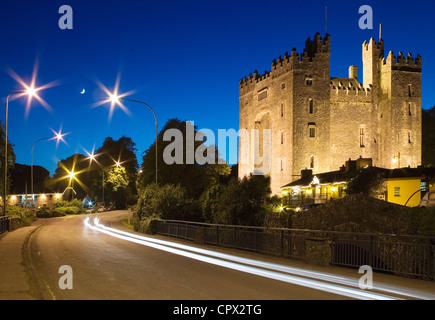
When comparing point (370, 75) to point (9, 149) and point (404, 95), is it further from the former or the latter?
point (9, 149)

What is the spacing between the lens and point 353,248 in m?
13.3

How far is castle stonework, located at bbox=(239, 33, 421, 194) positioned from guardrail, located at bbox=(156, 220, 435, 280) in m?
45.5

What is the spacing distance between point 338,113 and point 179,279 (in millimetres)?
58703

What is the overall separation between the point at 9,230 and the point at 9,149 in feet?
34.3

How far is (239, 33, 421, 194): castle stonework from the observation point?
6344 cm

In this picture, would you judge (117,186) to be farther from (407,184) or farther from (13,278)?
(13,278)

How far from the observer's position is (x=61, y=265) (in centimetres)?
1397

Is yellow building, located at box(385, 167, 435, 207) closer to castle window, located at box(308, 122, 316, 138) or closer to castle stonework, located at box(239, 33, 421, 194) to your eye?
castle stonework, located at box(239, 33, 421, 194)

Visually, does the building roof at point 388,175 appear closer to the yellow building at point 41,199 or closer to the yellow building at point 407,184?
the yellow building at point 407,184

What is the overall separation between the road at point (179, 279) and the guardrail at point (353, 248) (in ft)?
3.30

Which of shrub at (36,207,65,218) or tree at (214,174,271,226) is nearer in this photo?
tree at (214,174,271,226)

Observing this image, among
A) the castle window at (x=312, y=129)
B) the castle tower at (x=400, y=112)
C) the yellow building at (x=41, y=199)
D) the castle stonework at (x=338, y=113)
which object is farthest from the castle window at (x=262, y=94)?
the yellow building at (x=41, y=199)

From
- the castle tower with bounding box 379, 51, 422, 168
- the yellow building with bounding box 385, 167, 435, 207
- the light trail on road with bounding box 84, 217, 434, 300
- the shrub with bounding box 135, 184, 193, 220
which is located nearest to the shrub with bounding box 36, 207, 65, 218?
the shrub with bounding box 135, 184, 193, 220
